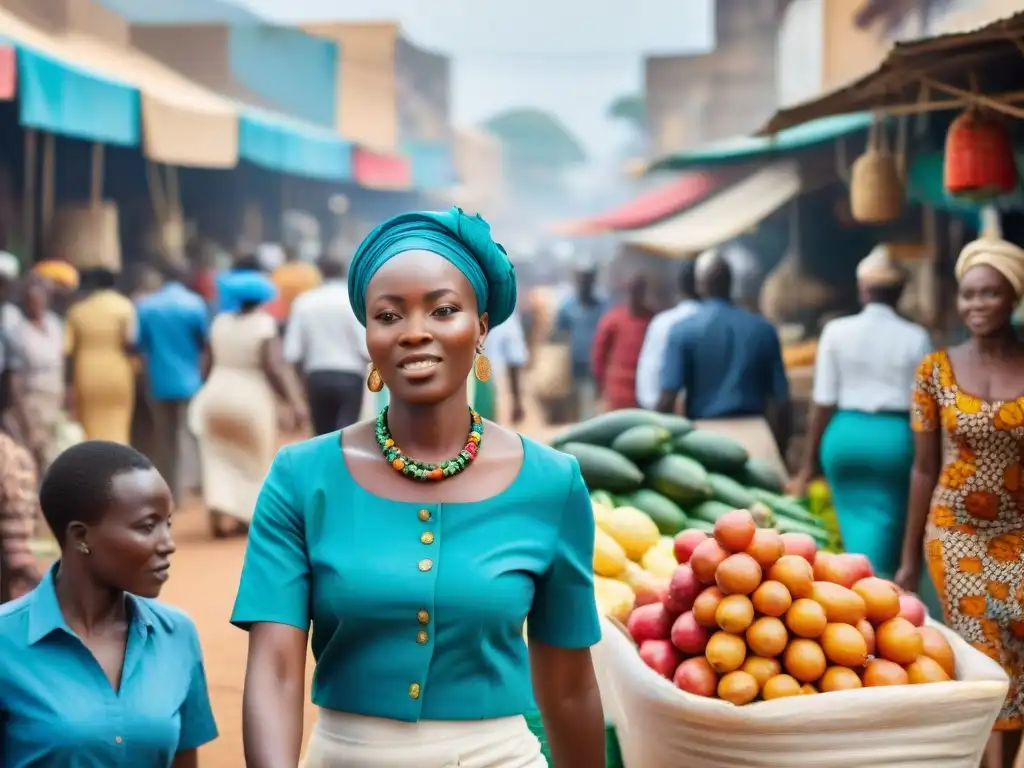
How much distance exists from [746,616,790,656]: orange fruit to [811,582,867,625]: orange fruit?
0.14 meters

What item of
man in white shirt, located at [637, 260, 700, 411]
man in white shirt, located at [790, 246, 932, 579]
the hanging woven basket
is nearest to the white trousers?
man in white shirt, located at [790, 246, 932, 579]

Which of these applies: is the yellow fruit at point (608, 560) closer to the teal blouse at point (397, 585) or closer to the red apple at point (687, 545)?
the red apple at point (687, 545)

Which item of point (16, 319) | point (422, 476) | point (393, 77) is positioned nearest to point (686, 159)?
point (16, 319)

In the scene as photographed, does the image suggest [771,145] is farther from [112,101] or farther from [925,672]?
[925,672]

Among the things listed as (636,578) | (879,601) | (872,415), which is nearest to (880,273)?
(872,415)

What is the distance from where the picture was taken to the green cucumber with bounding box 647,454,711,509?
6.09 m

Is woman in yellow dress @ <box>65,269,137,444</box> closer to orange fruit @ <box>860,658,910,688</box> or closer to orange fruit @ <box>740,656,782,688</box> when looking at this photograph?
orange fruit @ <box>740,656,782,688</box>

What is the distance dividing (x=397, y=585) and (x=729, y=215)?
12.2 metres

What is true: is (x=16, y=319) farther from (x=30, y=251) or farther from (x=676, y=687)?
(x=676, y=687)

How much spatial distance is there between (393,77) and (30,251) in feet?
68.2

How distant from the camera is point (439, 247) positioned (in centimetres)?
251

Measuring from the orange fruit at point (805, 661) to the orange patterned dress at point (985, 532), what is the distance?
151cm

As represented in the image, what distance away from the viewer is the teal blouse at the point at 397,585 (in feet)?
7.90

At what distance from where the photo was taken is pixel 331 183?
25.6 metres
